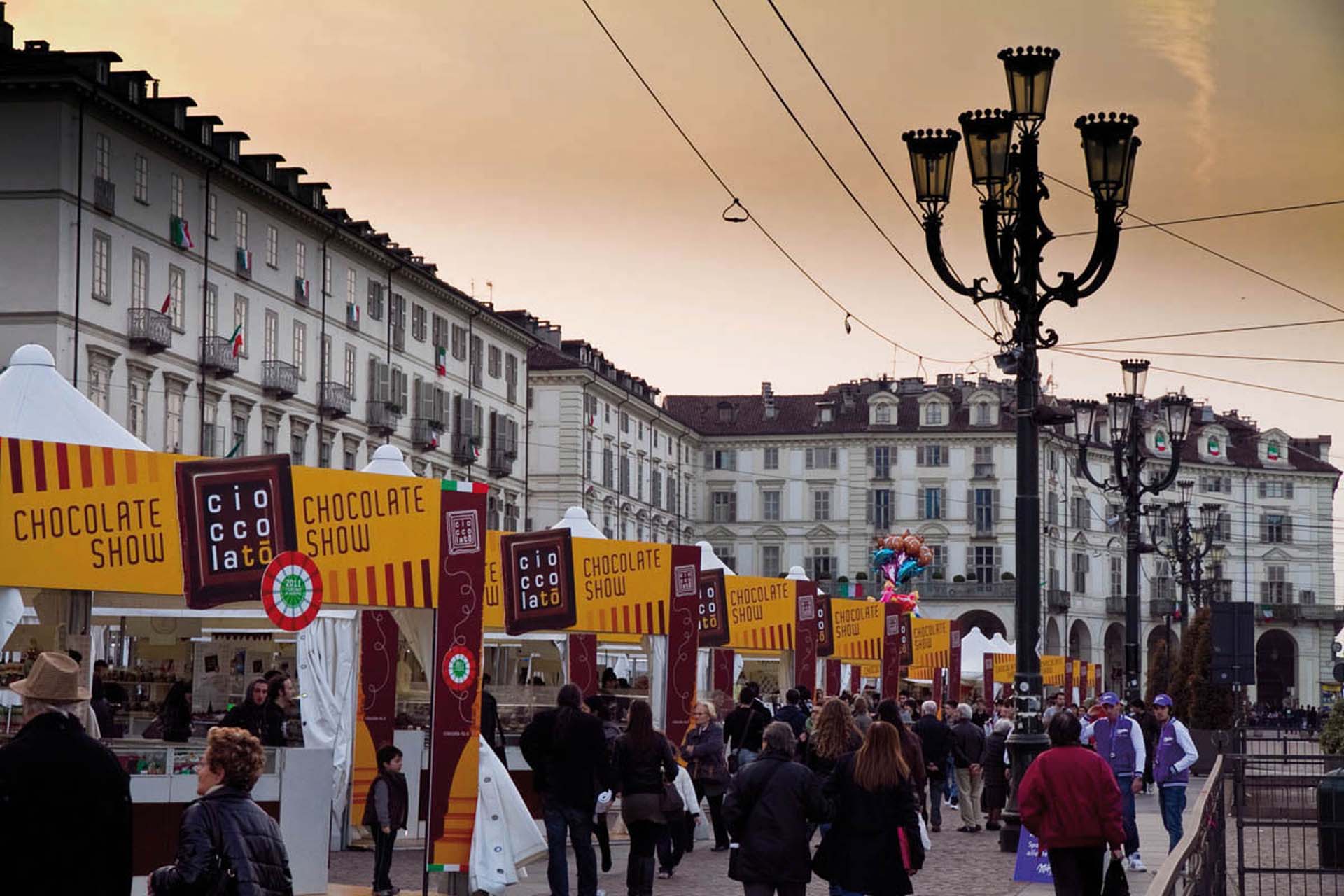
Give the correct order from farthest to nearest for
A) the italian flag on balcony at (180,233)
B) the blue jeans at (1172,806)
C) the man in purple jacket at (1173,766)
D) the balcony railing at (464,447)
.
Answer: the balcony railing at (464,447) → the italian flag on balcony at (180,233) → the blue jeans at (1172,806) → the man in purple jacket at (1173,766)

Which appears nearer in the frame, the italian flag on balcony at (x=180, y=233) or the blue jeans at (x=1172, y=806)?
the blue jeans at (x=1172, y=806)

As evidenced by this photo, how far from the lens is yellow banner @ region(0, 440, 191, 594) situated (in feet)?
50.0

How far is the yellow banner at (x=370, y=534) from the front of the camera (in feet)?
55.8

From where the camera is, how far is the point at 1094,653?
105m

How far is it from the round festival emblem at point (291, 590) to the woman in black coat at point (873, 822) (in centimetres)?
574

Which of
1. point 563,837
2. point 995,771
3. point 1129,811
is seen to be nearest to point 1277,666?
point 995,771

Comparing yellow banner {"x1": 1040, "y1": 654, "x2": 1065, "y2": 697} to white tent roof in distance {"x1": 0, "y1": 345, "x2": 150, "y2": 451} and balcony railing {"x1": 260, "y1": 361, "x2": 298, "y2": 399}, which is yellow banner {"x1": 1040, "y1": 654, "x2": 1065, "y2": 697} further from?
white tent roof in distance {"x1": 0, "y1": 345, "x2": 150, "y2": 451}

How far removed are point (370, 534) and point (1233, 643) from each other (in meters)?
11.7

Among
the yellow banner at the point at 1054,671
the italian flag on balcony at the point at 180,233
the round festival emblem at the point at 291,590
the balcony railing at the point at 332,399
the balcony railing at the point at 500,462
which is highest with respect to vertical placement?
the italian flag on balcony at the point at 180,233

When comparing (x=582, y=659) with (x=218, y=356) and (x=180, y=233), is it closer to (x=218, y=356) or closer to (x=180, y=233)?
(x=180, y=233)

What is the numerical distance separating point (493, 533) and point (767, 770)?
1023 centimetres

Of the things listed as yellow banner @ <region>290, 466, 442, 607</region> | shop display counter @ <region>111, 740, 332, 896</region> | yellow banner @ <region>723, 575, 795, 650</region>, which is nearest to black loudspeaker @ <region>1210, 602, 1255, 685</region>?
yellow banner @ <region>723, 575, 795, 650</region>

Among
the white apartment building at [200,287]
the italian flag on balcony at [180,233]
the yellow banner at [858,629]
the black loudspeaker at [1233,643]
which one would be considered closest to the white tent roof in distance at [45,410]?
the black loudspeaker at [1233,643]

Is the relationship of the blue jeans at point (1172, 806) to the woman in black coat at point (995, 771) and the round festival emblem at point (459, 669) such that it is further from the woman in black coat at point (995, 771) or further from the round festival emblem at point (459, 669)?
the round festival emblem at point (459, 669)
